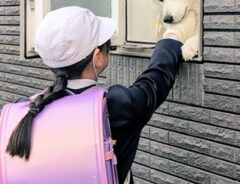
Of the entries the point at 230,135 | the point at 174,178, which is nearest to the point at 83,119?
the point at 230,135

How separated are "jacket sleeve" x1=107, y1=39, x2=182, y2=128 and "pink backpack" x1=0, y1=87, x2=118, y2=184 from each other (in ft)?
0.30

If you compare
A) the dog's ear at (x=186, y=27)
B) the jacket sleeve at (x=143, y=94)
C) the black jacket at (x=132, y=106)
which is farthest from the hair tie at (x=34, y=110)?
the dog's ear at (x=186, y=27)

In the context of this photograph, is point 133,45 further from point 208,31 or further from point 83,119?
point 83,119

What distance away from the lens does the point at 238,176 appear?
9.55ft

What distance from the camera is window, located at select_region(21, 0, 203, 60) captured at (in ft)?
11.8

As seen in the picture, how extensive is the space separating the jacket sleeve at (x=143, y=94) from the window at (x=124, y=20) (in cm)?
117

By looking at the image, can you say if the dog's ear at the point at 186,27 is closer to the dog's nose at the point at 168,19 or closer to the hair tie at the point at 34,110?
the dog's nose at the point at 168,19

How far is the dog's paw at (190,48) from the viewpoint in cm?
290

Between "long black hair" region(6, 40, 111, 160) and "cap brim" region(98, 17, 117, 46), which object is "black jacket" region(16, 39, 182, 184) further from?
"cap brim" region(98, 17, 117, 46)

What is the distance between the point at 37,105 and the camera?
79.7 inches

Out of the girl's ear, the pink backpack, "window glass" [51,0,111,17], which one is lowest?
the pink backpack

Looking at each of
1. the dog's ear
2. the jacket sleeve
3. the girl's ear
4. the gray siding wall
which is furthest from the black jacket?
the dog's ear

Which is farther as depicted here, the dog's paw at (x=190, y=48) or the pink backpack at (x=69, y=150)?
the dog's paw at (x=190, y=48)

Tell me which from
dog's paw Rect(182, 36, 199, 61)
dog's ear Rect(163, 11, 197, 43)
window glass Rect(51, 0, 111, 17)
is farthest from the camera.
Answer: window glass Rect(51, 0, 111, 17)
